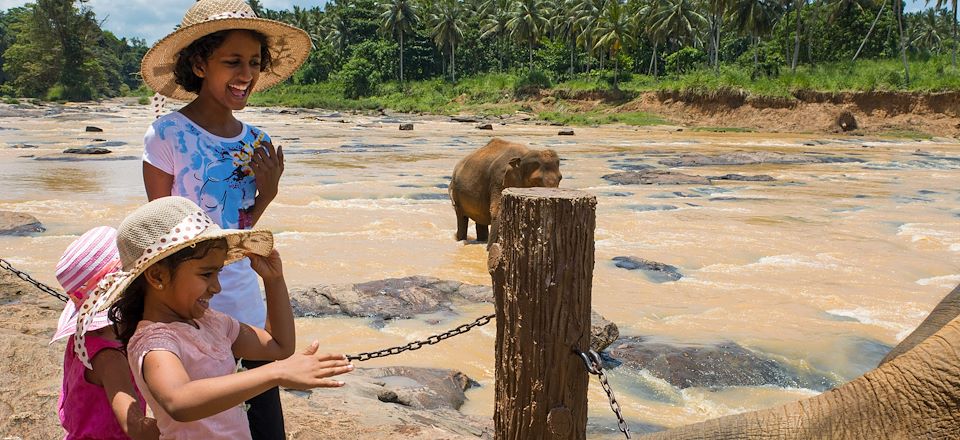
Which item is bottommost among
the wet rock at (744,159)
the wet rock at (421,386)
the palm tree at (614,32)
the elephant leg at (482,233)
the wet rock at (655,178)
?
the wet rock at (744,159)

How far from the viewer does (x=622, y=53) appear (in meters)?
56.3

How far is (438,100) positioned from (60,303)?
5235 cm

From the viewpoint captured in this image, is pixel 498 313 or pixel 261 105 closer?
pixel 498 313

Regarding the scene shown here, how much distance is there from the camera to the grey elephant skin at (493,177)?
9.51 meters

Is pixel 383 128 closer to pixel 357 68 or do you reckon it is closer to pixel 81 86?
pixel 357 68

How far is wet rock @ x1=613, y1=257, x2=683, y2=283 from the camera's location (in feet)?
31.1

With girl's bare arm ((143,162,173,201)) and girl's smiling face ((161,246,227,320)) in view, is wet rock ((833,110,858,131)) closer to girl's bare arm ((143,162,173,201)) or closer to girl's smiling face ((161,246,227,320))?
girl's bare arm ((143,162,173,201))

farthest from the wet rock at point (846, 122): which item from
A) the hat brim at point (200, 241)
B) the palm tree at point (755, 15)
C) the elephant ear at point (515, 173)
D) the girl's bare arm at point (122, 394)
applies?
the girl's bare arm at point (122, 394)

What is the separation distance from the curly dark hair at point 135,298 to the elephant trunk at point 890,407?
5.51 ft

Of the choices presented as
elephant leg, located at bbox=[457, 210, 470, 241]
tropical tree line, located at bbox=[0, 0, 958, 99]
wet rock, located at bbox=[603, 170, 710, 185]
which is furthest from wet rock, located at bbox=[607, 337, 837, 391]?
tropical tree line, located at bbox=[0, 0, 958, 99]

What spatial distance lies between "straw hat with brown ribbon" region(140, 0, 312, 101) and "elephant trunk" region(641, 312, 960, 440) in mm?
2033

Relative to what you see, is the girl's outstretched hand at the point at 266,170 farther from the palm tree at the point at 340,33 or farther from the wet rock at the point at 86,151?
the palm tree at the point at 340,33

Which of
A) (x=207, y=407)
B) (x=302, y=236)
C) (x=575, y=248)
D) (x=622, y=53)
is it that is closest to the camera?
(x=207, y=407)

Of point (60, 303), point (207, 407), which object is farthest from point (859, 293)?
point (207, 407)
